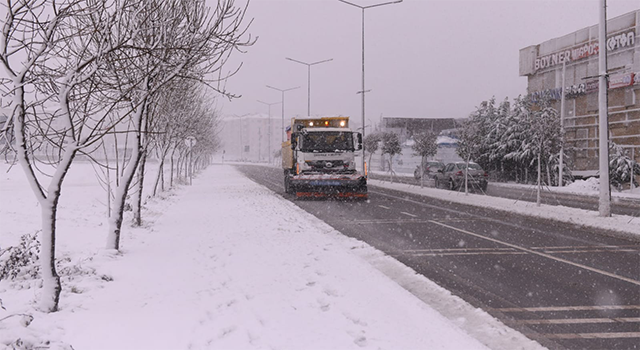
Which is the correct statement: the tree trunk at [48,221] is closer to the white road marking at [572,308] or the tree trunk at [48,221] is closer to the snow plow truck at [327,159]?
the white road marking at [572,308]

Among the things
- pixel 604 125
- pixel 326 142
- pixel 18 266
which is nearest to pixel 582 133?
pixel 326 142

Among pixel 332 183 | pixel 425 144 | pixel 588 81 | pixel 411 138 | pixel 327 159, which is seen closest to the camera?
pixel 332 183

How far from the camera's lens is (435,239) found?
1152 cm

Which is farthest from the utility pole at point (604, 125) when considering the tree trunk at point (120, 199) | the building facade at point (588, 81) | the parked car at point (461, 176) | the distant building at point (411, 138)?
the distant building at point (411, 138)

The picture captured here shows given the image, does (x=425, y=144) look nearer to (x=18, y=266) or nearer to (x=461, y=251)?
(x=461, y=251)

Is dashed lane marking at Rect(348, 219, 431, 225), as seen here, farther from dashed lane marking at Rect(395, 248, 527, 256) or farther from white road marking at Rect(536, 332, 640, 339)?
white road marking at Rect(536, 332, 640, 339)

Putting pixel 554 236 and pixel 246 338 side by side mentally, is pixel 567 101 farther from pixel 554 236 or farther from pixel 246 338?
pixel 246 338

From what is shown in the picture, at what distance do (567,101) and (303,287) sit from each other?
134 feet

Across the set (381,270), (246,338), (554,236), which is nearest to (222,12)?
(381,270)

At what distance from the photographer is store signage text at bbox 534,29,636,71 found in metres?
34.8

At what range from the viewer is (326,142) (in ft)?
71.6

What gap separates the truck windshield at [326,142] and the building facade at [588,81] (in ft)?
55.8

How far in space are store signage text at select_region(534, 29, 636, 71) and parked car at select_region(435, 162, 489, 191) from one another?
11440 millimetres

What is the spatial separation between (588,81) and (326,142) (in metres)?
26.8
